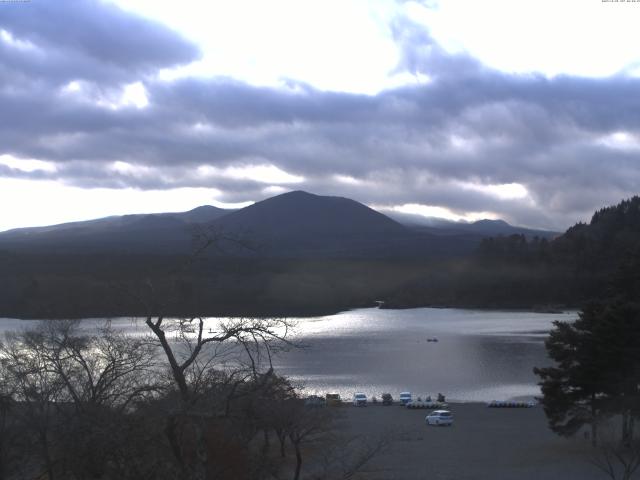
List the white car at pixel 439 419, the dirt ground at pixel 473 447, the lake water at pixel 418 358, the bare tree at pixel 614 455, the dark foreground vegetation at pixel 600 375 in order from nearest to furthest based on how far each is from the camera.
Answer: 1. the bare tree at pixel 614 455
2. the dirt ground at pixel 473 447
3. the dark foreground vegetation at pixel 600 375
4. the white car at pixel 439 419
5. the lake water at pixel 418 358

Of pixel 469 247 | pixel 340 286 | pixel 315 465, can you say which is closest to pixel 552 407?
pixel 315 465

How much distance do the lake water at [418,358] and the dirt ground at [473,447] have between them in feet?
9.00

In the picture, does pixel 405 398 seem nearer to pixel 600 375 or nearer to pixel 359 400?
pixel 359 400

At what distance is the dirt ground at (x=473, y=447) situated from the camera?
1476cm

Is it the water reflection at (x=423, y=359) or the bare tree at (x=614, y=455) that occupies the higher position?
the bare tree at (x=614, y=455)

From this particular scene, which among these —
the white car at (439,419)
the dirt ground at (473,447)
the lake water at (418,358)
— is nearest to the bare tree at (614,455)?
the dirt ground at (473,447)

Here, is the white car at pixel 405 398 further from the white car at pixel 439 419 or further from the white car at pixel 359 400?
the white car at pixel 439 419

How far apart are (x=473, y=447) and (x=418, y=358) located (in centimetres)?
2428

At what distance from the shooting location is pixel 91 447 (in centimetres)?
522

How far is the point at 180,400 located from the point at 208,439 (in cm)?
44

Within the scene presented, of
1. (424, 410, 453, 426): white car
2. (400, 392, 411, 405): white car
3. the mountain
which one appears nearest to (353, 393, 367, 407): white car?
(400, 392, 411, 405): white car

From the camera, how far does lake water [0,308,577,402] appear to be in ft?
101

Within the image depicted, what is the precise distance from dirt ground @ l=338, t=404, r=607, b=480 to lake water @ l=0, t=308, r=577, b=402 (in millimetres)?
2742

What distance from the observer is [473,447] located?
59.9 ft
